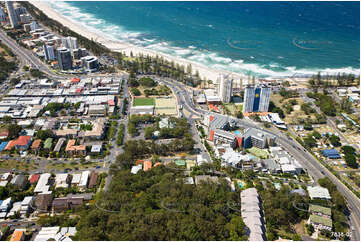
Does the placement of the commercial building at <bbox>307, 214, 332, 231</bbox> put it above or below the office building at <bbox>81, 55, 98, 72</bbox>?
below

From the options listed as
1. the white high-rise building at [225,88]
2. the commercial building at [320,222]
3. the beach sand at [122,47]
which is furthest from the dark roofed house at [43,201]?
the beach sand at [122,47]

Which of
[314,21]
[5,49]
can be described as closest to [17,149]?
[5,49]

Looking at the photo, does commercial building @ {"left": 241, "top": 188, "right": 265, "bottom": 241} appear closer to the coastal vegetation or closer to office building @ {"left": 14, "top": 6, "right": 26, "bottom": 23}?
the coastal vegetation

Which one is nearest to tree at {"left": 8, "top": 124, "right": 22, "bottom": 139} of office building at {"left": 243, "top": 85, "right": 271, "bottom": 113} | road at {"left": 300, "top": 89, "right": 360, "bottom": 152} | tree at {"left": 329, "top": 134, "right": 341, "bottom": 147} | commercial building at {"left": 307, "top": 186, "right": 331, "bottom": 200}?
office building at {"left": 243, "top": 85, "right": 271, "bottom": 113}

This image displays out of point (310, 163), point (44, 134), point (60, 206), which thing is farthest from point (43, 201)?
point (310, 163)

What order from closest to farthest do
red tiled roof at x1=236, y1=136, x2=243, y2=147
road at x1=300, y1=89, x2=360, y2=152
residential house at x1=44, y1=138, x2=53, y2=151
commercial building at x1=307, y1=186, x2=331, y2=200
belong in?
commercial building at x1=307, y1=186, x2=331, y2=200 < residential house at x1=44, y1=138, x2=53, y2=151 < red tiled roof at x1=236, y1=136, x2=243, y2=147 < road at x1=300, y1=89, x2=360, y2=152

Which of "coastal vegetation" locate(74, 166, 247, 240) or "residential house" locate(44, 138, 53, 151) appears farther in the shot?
"residential house" locate(44, 138, 53, 151)
